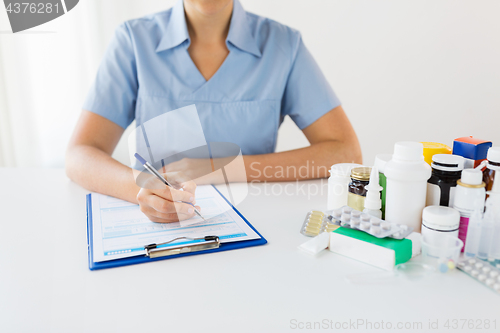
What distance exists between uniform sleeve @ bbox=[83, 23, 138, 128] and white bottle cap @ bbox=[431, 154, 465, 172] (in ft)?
2.56

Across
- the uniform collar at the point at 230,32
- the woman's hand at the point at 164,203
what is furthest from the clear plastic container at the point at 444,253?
the uniform collar at the point at 230,32

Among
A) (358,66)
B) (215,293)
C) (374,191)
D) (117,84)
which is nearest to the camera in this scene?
(215,293)

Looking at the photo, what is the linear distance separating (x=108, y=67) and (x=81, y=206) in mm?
440

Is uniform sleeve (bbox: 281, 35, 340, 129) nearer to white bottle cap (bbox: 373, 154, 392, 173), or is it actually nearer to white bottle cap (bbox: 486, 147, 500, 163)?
white bottle cap (bbox: 373, 154, 392, 173)

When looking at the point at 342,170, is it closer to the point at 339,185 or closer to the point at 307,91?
the point at 339,185

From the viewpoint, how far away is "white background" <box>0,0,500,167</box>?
1805 millimetres

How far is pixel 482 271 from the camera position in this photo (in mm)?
514

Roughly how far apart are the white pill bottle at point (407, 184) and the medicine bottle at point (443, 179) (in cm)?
2

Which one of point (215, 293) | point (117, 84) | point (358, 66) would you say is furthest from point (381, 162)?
point (358, 66)

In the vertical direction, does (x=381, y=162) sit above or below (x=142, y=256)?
above

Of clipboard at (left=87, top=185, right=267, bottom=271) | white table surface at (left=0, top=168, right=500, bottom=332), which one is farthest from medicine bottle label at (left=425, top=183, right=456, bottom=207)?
clipboard at (left=87, top=185, right=267, bottom=271)

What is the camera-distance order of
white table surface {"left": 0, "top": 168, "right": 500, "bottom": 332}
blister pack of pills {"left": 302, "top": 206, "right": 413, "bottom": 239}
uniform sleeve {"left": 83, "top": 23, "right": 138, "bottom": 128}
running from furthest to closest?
uniform sleeve {"left": 83, "top": 23, "right": 138, "bottom": 128} < blister pack of pills {"left": 302, "top": 206, "right": 413, "bottom": 239} < white table surface {"left": 0, "top": 168, "right": 500, "bottom": 332}

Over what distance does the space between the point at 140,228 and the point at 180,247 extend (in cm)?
11

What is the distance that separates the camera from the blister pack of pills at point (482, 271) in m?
0.49
